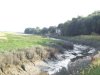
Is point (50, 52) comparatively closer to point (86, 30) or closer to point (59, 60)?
point (59, 60)

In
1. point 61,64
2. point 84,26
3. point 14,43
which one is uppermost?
point 84,26

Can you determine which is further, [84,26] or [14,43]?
[84,26]

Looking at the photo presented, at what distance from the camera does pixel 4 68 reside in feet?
121

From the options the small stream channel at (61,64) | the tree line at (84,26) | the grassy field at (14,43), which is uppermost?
the tree line at (84,26)

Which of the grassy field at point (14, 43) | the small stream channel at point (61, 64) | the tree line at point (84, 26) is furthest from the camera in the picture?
the tree line at point (84, 26)

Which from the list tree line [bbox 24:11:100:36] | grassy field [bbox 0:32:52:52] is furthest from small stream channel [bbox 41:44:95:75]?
tree line [bbox 24:11:100:36]

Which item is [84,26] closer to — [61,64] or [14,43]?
[14,43]

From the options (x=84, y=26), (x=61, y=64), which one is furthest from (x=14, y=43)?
(x=84, y=26)

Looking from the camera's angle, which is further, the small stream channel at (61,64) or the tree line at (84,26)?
the tree line at (84,26)

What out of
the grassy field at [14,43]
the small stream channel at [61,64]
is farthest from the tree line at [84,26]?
the small stream channel at [61,64]

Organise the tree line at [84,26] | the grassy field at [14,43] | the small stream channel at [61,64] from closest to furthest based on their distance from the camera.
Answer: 1. the small stream channel at [61,64]
2. the grassy field at [14,43]
3. the tree line at [84,26]

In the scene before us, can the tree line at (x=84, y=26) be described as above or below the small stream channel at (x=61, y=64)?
above

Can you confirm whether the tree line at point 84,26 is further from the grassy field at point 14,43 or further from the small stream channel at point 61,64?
the small stream channel at point 61,64

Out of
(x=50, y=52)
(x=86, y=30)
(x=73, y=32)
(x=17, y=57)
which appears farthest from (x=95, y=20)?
(x=17, y=57)
